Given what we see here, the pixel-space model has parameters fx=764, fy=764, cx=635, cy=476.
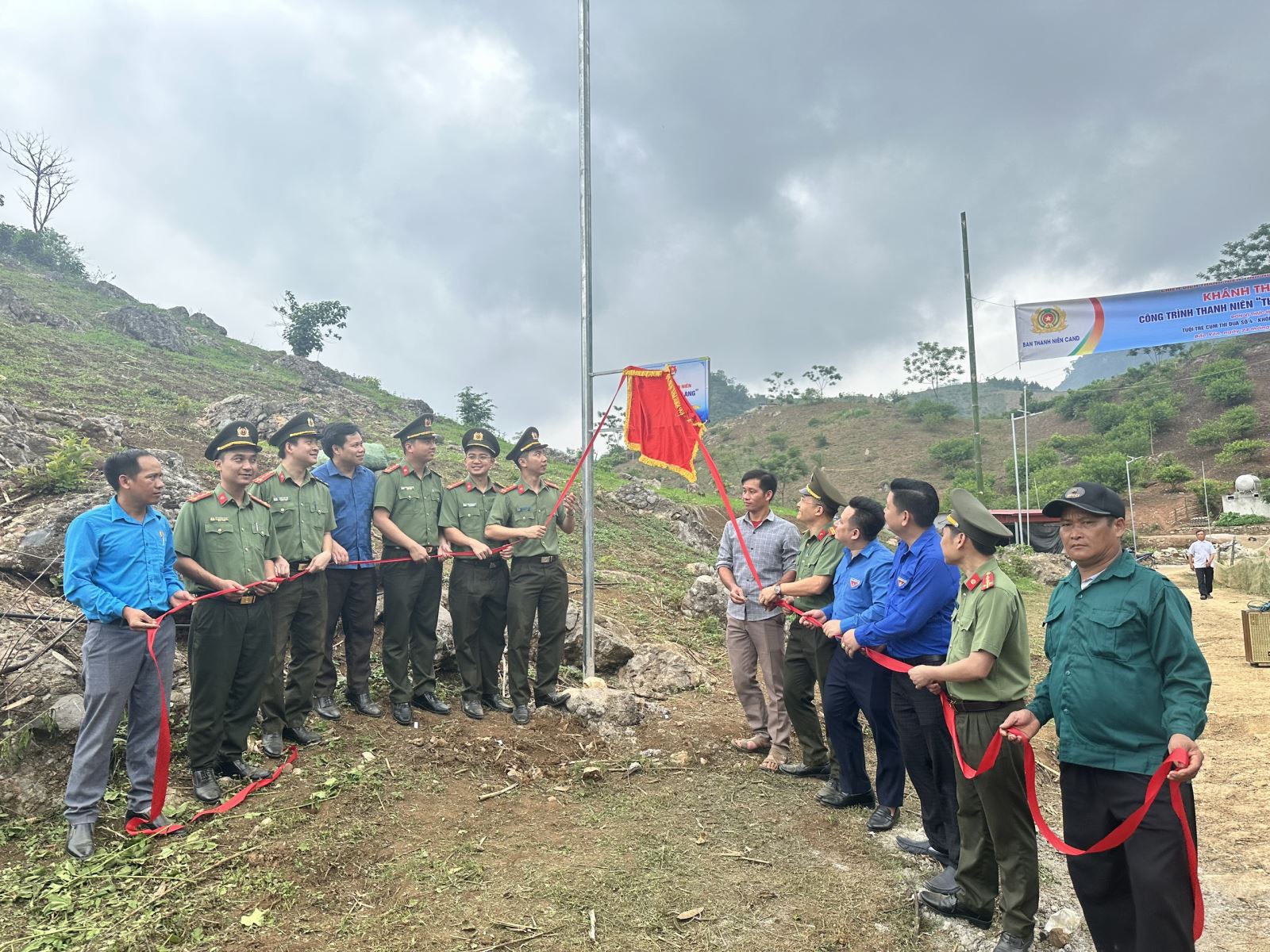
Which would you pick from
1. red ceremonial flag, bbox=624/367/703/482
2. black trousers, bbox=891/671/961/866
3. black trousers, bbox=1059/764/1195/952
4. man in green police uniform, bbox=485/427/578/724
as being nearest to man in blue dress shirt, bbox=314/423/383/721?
man in green police uniform, bbox=485/427/578/724

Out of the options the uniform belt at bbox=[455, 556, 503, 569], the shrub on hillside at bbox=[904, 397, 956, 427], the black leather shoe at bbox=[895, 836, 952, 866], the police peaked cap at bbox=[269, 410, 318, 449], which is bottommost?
the black leather shoe at bbox=[895, 836, 952, 866]

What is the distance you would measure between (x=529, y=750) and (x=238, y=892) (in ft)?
6.70

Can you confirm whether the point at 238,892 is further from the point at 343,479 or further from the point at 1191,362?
the point at 1191,362

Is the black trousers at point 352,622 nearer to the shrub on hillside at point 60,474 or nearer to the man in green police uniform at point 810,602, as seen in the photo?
the man in green police uniform at point 810,602

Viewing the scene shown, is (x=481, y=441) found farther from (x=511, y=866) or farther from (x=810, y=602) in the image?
(x=511, y=866)

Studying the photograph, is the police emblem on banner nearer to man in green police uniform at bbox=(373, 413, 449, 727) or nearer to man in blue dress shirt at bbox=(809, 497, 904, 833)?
man in blue dress shirt at bbox=(809, 497, 904, 833)

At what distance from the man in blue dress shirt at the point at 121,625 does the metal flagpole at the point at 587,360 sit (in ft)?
9.57

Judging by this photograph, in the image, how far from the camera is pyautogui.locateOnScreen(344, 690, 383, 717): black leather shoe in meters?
5.24

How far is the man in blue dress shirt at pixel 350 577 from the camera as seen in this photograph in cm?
522

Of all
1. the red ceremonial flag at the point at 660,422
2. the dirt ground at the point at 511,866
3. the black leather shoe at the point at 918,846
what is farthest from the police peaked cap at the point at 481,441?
the black leather shoe at the point at 918,846

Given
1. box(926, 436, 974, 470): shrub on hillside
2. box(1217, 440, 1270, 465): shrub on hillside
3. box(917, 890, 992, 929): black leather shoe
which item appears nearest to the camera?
box(917, 890, 992, 929): black leather shoe

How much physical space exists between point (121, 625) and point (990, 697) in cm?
393

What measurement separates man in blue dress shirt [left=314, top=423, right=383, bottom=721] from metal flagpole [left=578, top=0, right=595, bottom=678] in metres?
1.62

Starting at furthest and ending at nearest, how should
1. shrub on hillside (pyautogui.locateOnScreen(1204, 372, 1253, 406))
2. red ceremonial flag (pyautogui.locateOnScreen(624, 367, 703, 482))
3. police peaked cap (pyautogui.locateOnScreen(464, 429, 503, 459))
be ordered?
shrub on hillside (pyautogui.locateOnScreen(1204, 372, 1253, 406)), red ceremonial flag (pyautogui.locateOnScreen(624, 367, 703, 482)), police peaked cap (pyautogui.locateOnScreen(464, 429, 503, 459))
